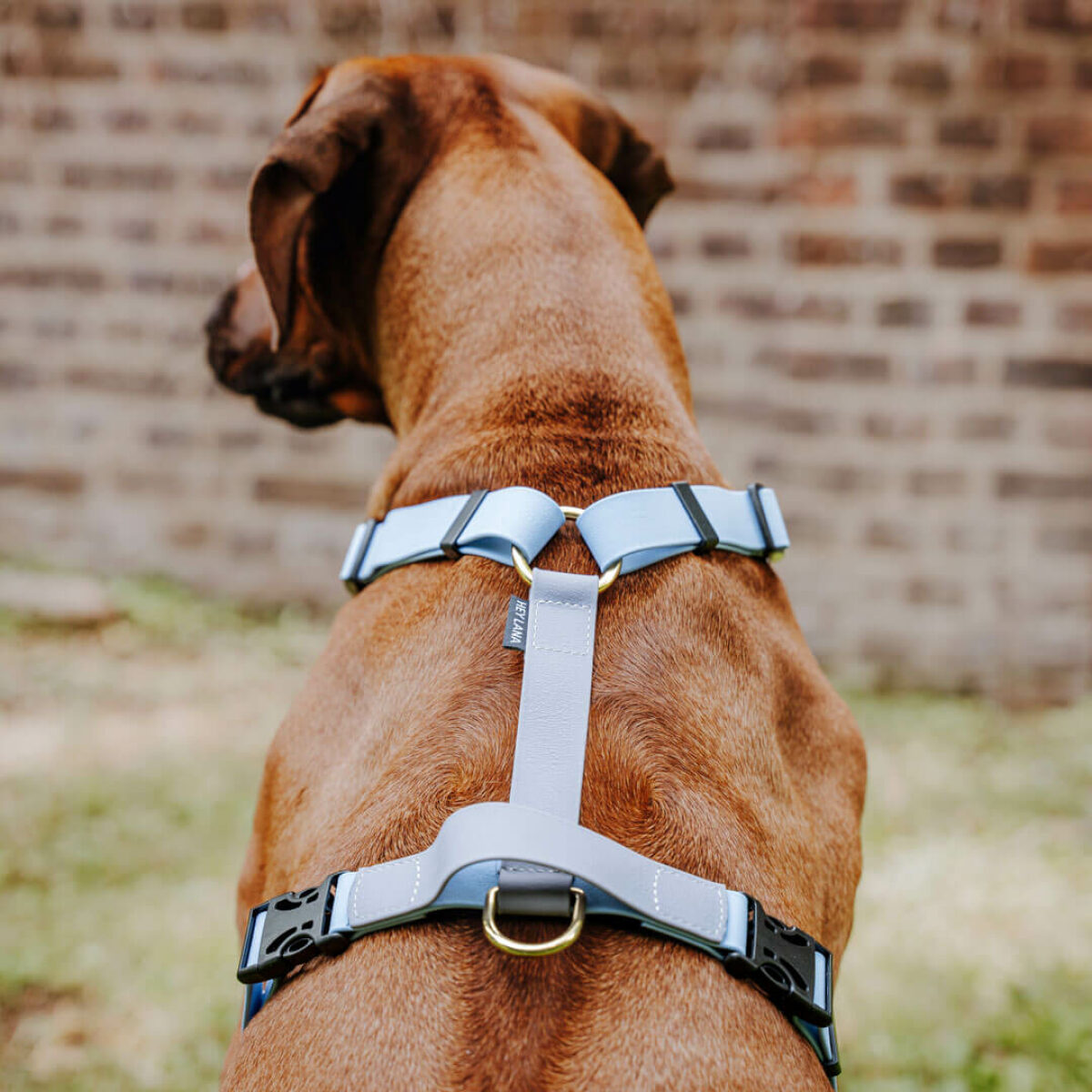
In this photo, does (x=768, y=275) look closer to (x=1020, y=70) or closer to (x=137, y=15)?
(x=1020, y=70)

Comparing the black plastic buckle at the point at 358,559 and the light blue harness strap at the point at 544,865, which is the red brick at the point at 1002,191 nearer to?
the black plastic buckle at the point at 358,559

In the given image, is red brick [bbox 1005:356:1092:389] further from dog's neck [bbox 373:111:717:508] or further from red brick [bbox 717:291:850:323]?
dog's neck [bbox 373:111:717:508]

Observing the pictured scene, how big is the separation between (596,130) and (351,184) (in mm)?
530

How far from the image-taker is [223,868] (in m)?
3.01

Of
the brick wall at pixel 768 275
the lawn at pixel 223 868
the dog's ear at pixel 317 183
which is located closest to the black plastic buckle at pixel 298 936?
the dog's ear at pixel 317 183

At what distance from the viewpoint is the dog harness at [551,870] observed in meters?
0.91

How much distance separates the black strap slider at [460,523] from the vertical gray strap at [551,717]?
150 mm

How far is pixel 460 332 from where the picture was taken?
1.68m

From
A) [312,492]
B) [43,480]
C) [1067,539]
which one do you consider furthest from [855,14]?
[43,480]

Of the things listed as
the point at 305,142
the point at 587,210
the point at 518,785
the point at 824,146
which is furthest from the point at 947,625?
the point at 518,785

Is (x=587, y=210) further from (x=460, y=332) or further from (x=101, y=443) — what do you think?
(x=101, y=443)

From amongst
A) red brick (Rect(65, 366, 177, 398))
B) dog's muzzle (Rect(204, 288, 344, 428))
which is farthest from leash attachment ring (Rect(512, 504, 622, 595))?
red brick (Rect(65, 366, 177, 398))

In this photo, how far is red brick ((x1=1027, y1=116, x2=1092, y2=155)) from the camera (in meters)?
4.10

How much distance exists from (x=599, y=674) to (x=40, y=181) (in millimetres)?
4666
